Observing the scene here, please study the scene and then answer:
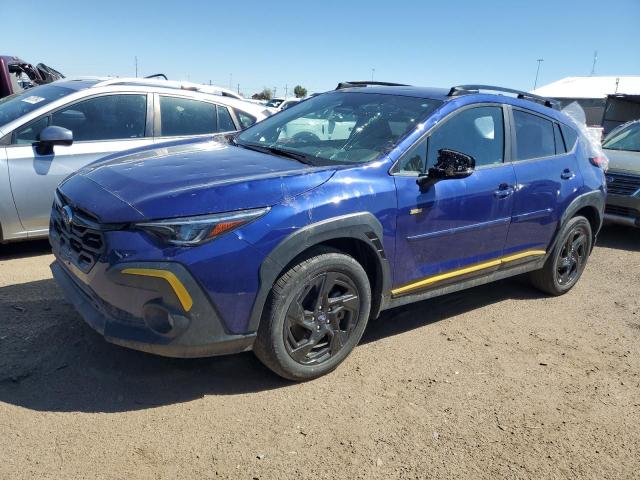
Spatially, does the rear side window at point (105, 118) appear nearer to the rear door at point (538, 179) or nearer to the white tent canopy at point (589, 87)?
the rear door at point (538, 179)

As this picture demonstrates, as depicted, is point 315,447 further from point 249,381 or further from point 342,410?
point 249,381

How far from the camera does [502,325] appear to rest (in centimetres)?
435

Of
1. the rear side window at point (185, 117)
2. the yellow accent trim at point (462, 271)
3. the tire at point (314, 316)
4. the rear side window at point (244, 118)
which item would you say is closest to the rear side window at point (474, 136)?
the yellow accent trim at point (462, 271)

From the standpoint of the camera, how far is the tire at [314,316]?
117 inches

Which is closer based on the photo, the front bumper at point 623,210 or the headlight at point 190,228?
the headlight at point 190,228

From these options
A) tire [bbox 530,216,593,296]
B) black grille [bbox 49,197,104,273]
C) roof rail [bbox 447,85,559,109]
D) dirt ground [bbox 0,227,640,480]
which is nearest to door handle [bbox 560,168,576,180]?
tire [bbox 530,216,593,296]

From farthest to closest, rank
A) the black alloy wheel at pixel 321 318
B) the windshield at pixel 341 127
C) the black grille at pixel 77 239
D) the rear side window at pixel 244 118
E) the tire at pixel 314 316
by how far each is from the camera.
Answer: the rear side window at pixel 244 118 → the windshield at pixel 341 127 → the black alloy wheel at pixel 321 318 → the tire at pixel 314 316 → the black grille at pixel 77 239

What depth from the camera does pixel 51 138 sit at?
476cm

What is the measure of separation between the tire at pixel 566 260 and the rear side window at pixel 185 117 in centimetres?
374

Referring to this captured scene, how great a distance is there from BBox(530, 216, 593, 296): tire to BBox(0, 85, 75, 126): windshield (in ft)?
15.9

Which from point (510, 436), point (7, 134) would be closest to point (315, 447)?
point (510, 436)

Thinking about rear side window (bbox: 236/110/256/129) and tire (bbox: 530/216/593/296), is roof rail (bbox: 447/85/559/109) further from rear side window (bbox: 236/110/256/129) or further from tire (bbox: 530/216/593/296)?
rear side window (bbox: 236/110/256/129)

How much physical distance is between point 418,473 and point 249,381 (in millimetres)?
1140

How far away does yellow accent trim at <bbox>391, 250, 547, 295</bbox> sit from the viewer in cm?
360
